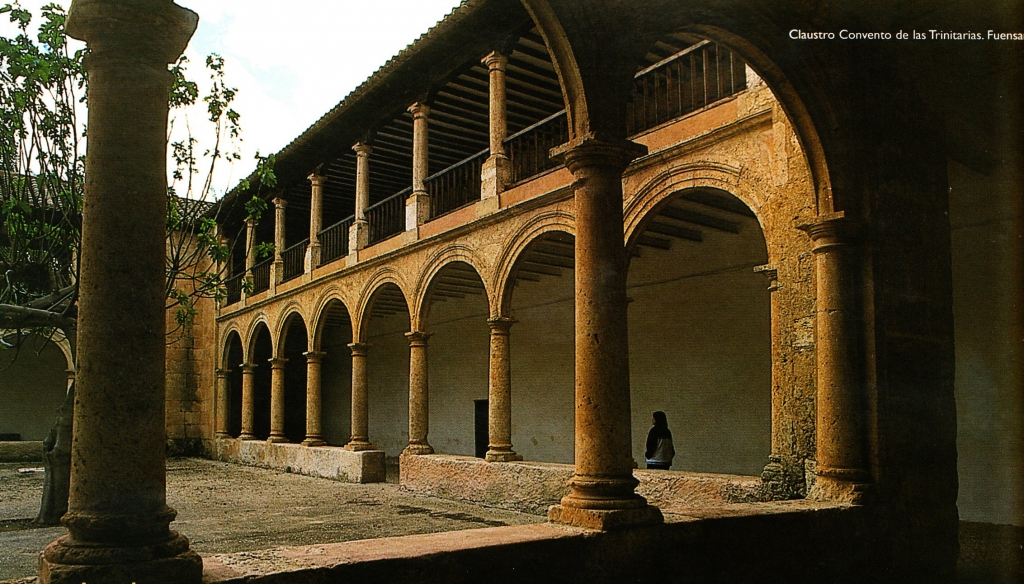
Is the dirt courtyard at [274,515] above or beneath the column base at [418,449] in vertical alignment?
beneath

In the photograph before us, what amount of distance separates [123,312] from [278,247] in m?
14.8

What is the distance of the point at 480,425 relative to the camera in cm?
1616

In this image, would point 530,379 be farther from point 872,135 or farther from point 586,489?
point 586,489

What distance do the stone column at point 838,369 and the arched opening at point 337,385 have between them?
17.1m

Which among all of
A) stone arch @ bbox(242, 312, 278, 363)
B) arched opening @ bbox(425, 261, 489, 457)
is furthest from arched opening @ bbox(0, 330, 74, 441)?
arched opening @ bbox(425, 261, 489, 457)

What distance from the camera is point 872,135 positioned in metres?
5.63

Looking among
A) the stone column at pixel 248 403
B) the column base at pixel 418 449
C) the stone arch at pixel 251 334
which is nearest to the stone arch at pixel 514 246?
the column base at pixel 418 449

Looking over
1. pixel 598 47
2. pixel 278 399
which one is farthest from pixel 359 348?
pixel 598 47

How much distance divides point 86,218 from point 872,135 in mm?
4842

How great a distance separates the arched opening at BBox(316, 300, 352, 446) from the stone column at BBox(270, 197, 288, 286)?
13.0ft

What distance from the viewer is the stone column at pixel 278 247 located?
17.2 m

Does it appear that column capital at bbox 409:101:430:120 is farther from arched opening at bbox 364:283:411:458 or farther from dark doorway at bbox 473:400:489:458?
arched opening at bbox 364:283:411:458

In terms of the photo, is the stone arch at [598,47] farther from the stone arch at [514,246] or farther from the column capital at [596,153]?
the stone arch at [514,246]

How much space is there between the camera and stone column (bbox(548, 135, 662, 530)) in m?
4.05
